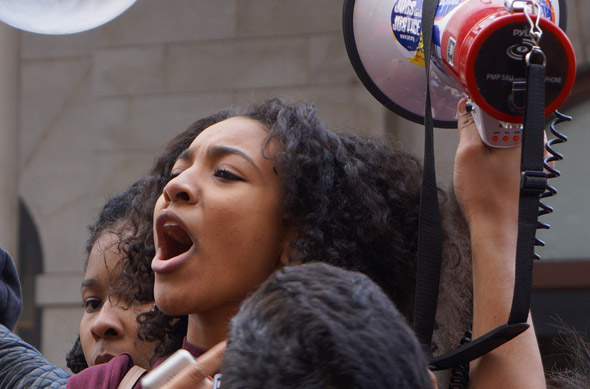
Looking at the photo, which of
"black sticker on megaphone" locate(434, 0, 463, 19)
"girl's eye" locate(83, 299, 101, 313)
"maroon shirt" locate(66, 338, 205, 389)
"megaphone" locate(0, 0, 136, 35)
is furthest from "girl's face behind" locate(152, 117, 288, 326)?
"girl's eye" locate(83, 299, 101, 313)

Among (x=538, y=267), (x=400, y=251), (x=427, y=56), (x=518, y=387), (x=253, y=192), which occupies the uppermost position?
(x=427, y=56)

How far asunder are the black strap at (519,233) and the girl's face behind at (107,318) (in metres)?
0.99

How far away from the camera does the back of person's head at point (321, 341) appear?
44.8 inches

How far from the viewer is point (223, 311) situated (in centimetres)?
216

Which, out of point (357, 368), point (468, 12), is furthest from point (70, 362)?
point (357, 368)

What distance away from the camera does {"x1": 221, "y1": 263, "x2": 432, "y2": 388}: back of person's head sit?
3.74ft

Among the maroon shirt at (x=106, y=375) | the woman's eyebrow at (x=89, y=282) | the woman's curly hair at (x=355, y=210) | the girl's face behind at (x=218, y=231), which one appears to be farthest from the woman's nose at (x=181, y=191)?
the woman's eyebrow at (x=89, y=282)

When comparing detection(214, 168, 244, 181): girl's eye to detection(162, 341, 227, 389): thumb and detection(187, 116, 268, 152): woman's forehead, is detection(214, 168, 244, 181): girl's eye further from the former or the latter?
detection(162, 341, 227, 389): thumb

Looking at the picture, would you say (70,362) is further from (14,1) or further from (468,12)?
(468,12)

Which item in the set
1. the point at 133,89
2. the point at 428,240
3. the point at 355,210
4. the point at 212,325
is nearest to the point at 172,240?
the point at 212,325

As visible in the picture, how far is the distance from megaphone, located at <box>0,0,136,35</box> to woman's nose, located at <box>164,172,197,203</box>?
31.8 inches

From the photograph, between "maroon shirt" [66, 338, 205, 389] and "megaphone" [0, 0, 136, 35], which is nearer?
"maroon shirt" [66, 338, 205, 389]

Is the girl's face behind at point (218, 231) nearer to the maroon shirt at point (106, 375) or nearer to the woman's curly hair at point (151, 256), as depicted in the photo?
the maroon shirt at point (106, 375)

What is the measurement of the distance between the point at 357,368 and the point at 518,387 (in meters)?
0.94
